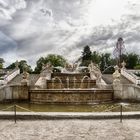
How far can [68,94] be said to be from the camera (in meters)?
20.0

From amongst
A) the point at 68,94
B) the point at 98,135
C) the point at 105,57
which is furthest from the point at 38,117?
the point at 105,57

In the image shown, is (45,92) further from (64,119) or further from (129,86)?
(64,119)

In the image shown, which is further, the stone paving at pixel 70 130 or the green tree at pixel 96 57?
the green tree at pixel 96 57

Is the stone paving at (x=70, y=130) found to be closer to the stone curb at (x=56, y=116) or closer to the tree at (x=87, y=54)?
the stone curb at (x=56, y=116)

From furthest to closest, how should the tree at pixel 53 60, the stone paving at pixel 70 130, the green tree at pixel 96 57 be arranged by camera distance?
1. the green tree at pixel 96 57
2. the tree at pixel 53 60
3. the stone paving at pixel 70 130

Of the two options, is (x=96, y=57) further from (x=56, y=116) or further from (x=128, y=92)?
(x=56, y=116)

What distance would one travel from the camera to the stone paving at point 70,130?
899cm

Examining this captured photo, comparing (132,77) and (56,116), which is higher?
(132,77)

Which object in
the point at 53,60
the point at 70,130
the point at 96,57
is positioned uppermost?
the point at 96,57

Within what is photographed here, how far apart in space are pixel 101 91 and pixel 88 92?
104 cm

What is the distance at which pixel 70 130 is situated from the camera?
31.6 ft

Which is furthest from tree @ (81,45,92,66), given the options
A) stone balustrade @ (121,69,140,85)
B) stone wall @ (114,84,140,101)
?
stone wall @ (114,84,140,101)

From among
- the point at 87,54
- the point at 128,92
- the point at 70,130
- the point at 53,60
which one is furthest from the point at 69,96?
the point at 87,54

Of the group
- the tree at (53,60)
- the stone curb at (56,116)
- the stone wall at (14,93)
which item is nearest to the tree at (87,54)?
the tree at (53,60)
